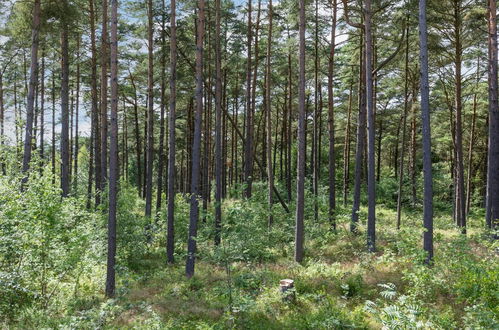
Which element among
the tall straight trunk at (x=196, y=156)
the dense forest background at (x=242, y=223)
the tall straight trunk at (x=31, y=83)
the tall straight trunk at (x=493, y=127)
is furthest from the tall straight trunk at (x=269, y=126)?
the tall straight trunk at (x=31, y=83)

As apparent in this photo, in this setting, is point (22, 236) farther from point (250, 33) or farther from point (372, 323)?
point (250, 33)

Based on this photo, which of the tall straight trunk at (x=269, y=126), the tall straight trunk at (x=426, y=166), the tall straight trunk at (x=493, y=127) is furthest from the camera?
the tall straight trunk at (x=269, y=126)

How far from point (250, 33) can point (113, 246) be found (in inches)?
461

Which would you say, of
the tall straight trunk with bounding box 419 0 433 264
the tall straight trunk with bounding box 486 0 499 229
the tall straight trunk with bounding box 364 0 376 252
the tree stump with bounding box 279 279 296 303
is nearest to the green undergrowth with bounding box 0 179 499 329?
the tree stump with bounding box 279 279 296 303

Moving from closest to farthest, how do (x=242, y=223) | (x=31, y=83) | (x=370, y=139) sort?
(x=242, y=223) < (x=370, y=139) < (x=31, y=83)

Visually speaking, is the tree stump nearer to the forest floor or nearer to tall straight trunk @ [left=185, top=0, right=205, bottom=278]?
the forest floor

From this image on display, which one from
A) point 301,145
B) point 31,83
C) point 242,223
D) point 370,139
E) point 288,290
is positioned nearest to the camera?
point 288,290

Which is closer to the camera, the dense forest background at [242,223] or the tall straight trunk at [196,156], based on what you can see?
the dense forest background at [242,223]

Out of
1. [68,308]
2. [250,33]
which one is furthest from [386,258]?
[250,33]

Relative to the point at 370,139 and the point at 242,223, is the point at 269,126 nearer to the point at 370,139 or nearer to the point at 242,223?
the point at 370,139

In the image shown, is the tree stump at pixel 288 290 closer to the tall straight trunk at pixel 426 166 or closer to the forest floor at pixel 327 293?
the forest floor at pixel 327 293

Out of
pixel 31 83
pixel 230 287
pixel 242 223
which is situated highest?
pixel 31 83

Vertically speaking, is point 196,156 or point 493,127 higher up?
point 493,127

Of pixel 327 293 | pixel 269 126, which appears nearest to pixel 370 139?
pixel 269 126
